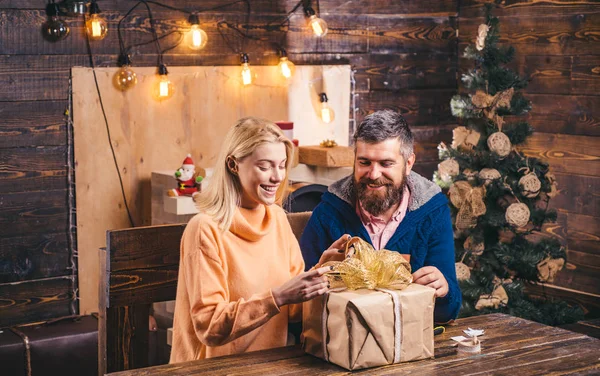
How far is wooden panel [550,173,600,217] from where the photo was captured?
5.17 metres

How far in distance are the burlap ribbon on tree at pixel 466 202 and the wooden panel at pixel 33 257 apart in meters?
2.03

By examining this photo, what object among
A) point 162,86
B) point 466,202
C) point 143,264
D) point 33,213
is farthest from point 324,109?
point 143,264

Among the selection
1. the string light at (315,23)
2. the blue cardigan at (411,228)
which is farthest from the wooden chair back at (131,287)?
the string light at (315,23)

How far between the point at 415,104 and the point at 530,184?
62.1 inches

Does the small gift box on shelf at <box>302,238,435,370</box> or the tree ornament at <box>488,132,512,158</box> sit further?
the tree ornament at <box>488,132,512,158</box>

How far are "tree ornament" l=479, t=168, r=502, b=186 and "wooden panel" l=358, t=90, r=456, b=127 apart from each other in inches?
51.1

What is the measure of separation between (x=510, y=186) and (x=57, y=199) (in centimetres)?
232

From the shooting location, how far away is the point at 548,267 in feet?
15.1

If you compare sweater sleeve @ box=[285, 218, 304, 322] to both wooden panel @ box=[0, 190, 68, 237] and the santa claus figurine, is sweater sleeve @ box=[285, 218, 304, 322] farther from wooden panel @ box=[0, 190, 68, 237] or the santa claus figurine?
wooden panel @ box=[0, 190, 68, 237]

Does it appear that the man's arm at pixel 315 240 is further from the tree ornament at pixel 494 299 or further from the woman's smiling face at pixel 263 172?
the tree ornament at pixel 494 299

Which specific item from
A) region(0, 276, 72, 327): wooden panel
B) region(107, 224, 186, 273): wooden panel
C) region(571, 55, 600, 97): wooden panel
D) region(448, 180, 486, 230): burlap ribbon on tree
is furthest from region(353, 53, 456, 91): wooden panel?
region(107, 224, 186, 273): wooden panel

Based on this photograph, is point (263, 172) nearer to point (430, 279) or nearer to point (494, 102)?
point (430, 279)

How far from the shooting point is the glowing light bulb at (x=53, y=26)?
4383 mm

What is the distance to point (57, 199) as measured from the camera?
454 cm
